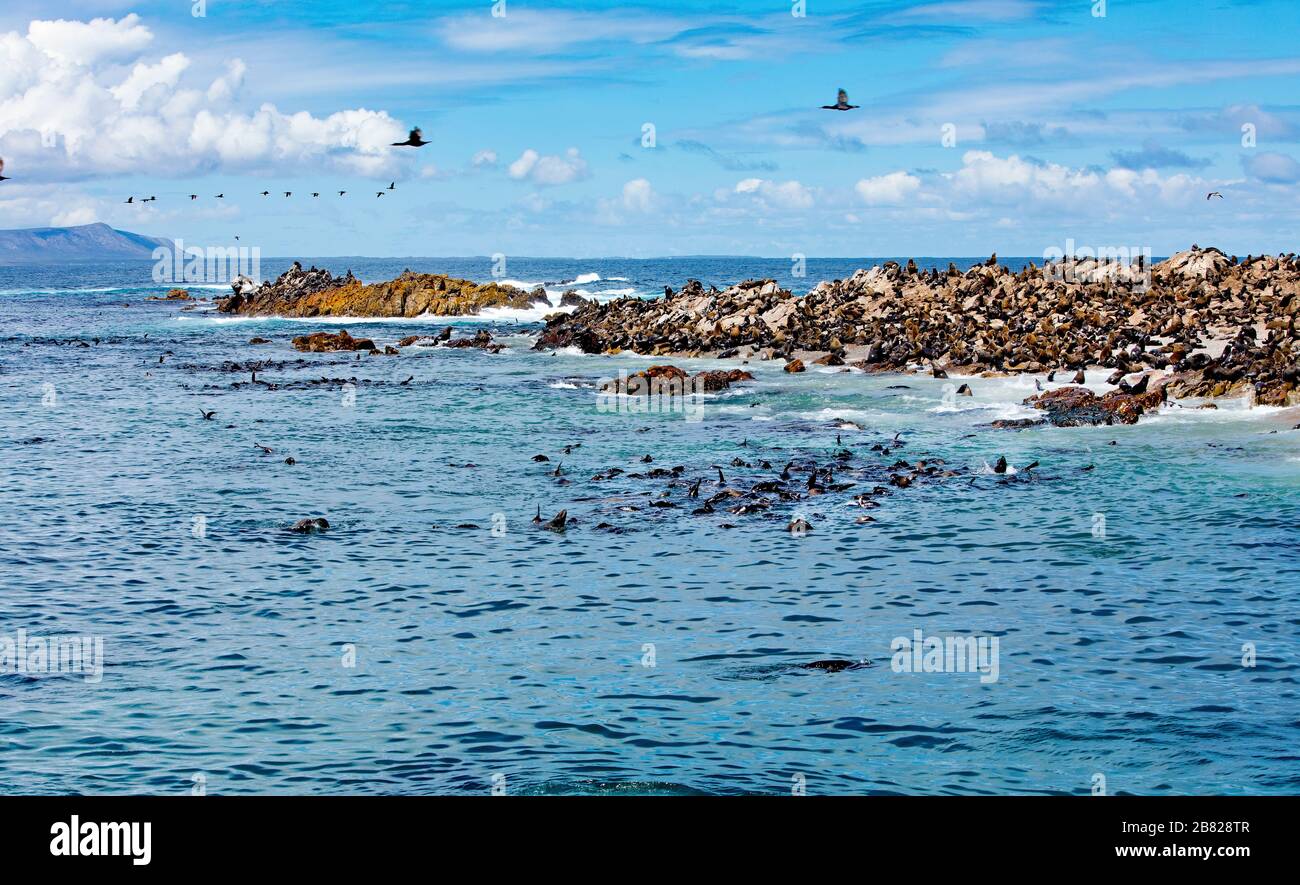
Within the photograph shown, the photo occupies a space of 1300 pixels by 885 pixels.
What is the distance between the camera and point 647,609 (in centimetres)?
2227

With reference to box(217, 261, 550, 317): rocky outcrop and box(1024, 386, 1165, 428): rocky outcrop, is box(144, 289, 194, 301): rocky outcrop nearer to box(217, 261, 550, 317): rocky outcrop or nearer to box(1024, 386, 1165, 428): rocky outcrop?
box(217, 261, 550, 317): rocky outcrop

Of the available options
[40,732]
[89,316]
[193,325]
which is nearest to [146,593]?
[40,732]

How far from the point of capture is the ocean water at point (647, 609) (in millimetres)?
15141

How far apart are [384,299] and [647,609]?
100m

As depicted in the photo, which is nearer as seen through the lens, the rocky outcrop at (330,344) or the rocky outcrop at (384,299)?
the rocky outcrop at (330,344)

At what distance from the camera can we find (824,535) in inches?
1099

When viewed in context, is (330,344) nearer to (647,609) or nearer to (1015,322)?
(1015,322)

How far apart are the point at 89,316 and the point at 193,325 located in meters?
22.2

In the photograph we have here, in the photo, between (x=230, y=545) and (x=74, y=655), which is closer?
(x=74, y=655)

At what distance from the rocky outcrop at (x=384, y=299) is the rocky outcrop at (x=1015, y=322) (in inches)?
1039

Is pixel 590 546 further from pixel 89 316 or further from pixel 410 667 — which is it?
pixel 89 316

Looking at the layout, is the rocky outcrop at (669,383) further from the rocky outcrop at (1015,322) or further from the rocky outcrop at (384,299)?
the rocky outcrop at (384,299)
